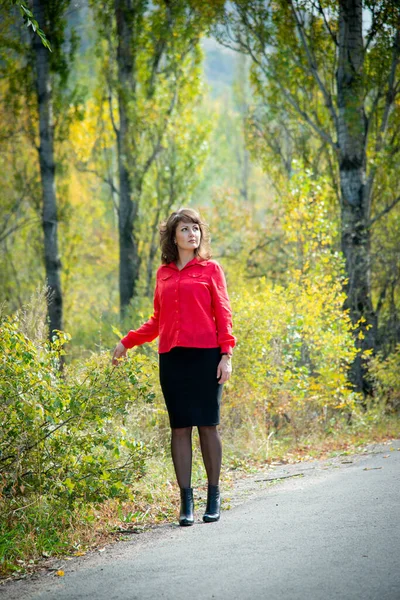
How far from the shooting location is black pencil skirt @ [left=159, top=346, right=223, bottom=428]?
515 centimetres

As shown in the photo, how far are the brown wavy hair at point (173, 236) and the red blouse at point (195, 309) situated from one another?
81mm

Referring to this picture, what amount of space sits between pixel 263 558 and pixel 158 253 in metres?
12.0

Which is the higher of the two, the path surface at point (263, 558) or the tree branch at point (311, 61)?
the tree branch at point (311, 61)

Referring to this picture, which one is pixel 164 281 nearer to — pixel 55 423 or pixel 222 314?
pixel 222 314

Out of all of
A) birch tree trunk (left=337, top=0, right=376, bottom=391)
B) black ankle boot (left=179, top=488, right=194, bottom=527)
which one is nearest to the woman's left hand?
A: black ankle boot (left=179, top=488, right=194, bottom=527)

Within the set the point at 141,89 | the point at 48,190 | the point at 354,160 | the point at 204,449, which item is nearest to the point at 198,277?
the point at 204,449

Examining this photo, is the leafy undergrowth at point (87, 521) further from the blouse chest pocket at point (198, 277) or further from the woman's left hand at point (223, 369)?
the blouse chest pocket at point (198, 277)

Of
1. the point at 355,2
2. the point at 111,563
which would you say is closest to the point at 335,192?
the point at 355,2

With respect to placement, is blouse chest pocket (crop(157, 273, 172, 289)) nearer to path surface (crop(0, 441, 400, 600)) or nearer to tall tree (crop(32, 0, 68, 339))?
path surface (crop(0, 441, 400, 600))

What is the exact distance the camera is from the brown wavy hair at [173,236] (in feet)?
17.7

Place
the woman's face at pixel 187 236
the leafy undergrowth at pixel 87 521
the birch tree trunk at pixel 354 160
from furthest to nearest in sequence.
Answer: the birch tree trunk at pixel 354 160, the woman's face at pixel 187 236, the leafy undergrowth at pixel 87 521

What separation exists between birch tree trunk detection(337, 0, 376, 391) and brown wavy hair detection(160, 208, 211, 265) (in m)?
6.99

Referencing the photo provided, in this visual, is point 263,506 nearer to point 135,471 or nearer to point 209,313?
point 135,471

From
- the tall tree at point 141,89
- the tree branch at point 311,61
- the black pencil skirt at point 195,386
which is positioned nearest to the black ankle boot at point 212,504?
the black pencil skirt at point 195,386
